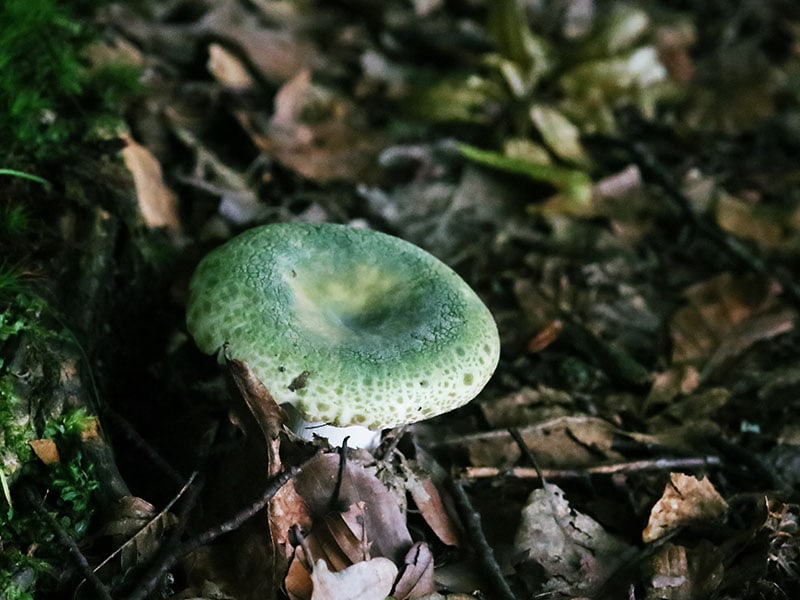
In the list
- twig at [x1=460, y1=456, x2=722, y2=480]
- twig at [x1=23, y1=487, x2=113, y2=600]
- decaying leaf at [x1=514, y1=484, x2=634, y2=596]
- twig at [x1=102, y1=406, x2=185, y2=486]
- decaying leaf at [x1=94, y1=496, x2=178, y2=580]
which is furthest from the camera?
twig at [x1=460, y1=456, x2=722, y2=480]

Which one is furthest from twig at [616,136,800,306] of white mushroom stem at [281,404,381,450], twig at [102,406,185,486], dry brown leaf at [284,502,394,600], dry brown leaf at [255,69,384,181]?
twig at [102,406,185,486]

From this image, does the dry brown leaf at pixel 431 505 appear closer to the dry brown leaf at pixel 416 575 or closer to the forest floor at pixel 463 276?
the forest floor at pixel 463 276

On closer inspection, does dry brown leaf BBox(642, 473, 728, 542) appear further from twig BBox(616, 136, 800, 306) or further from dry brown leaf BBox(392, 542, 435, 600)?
twig BBox(616, 136, 800, 306)

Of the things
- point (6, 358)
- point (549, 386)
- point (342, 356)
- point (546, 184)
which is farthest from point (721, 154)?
point (6, 358)

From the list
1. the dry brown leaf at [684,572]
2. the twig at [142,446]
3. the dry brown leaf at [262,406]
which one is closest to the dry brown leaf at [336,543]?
the dry brown leaf at [262,406]

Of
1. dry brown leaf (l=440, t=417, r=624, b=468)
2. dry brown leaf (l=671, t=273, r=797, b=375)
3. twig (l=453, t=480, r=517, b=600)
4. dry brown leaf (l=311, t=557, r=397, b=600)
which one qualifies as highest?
dry brown leaf (l=311, t=557, r=397, b=600)

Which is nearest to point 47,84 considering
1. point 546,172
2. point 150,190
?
point 150,190

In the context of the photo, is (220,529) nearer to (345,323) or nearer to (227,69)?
(345,323)
